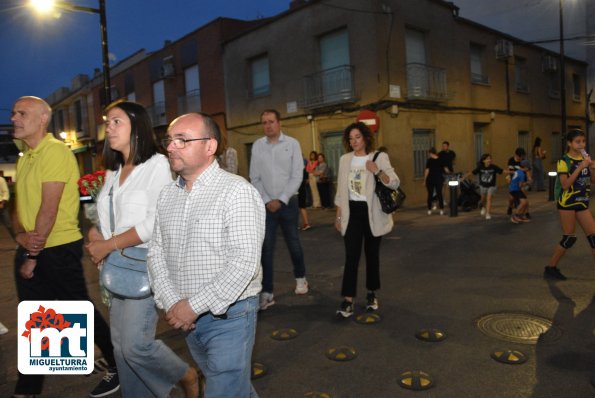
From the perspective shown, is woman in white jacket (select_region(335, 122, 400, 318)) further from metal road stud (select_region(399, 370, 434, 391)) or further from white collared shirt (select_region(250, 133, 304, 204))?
metal road stud (select_region(399, 370, 434, 391))

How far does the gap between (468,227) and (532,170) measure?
969 cm

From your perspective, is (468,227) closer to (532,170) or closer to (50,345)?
(50,345)

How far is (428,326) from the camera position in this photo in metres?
4.08

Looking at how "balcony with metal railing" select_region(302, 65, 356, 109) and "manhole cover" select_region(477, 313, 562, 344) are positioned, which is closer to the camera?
"manhole cover" select_region(477, 313, 562, 344)

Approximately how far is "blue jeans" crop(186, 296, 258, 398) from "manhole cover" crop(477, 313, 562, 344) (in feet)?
8.62

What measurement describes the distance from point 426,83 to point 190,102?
38.4ft

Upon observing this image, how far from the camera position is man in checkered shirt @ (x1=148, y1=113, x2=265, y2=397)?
1.90 meters

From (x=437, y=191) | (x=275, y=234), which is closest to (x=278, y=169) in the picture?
(x=275, y=234)

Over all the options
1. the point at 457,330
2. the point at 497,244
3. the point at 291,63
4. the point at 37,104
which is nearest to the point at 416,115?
the point at 291,63

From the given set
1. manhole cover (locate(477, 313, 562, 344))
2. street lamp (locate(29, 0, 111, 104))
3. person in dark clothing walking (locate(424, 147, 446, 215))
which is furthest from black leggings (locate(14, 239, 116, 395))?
person in dark clothing walking (locate(424, 147, 446, 215))

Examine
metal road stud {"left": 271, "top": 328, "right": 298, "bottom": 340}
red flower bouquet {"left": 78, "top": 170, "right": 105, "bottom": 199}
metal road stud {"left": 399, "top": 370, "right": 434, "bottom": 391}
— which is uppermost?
red flower bouquet {"left": 78, "top": 170, "right": 105, "bottom": 199}

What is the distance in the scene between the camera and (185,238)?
2.02m

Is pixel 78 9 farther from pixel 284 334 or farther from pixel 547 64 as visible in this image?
pixel 547 64

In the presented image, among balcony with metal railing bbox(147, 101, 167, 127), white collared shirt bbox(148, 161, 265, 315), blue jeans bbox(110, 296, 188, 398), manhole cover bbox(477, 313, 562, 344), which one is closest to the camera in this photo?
white collared shirt bbox(148, 161, 265, 315)
